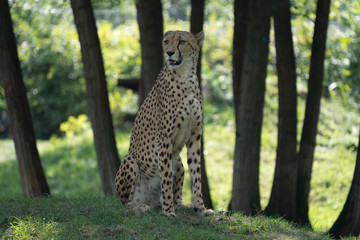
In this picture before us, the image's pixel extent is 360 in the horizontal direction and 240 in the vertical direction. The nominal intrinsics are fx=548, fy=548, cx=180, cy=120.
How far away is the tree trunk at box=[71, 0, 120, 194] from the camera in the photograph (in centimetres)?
705

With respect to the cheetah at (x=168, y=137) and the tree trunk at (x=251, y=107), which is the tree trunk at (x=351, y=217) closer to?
the tree trunk at (x=251, y=107)

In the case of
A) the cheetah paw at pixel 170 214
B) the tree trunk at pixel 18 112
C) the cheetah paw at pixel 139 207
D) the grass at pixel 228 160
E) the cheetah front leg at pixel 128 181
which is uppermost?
the tree trunk at pixel 18 112

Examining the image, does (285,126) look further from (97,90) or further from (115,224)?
(115,224)


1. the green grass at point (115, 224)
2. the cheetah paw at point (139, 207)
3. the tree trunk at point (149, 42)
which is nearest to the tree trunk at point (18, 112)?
the green grass at point (115, 224)

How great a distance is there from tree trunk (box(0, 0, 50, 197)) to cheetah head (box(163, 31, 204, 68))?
106 inches

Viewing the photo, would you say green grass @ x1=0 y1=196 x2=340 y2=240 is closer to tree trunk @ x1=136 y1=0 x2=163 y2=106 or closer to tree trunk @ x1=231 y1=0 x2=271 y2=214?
tree trunk @ x1=231 y1=0 x2=271 y2=214

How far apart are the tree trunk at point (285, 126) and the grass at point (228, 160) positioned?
6.92ft

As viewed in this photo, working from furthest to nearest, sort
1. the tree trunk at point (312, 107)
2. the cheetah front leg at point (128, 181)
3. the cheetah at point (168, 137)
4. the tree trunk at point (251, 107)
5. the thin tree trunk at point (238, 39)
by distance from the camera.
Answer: the thin tree trunk at point (238, 39), the tree trunk at point (312, 107), the tree trunk at point (251, 107), the cheetah front leg at point (128, 181), the cheetah at point (168, 137)

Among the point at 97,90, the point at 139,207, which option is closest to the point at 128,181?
the point at 139,207

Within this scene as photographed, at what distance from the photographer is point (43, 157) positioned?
42.1 feet

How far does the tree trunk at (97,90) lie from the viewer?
705 centimetres

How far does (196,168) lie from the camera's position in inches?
208

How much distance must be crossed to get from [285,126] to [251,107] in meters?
0.87

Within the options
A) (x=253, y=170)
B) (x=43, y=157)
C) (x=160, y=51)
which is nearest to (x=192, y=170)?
(x=253, y=170)
